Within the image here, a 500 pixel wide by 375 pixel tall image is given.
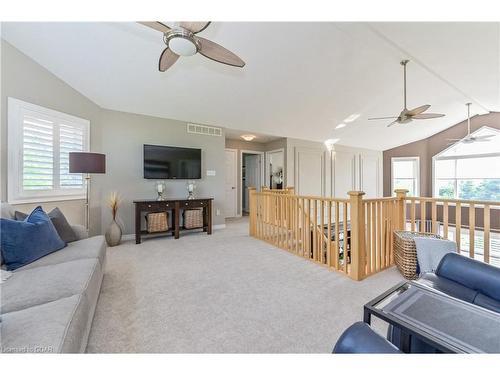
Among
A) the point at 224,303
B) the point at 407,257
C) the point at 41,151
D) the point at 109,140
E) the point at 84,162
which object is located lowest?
the point at 224,303

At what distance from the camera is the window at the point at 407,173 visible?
7926mm

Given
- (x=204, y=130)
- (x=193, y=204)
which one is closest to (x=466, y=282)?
(x=193, y=204)

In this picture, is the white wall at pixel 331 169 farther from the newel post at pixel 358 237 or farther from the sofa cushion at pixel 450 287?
the sofa cushion at pixel 450 287

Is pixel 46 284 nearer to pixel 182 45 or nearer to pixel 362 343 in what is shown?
pixel 362 343

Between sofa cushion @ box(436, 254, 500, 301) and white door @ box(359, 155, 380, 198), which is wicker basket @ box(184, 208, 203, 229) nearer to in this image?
sofa cushion @ box(436, 254, 500, 301)

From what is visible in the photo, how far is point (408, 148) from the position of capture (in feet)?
26.4

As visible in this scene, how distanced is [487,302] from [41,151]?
4502 mm

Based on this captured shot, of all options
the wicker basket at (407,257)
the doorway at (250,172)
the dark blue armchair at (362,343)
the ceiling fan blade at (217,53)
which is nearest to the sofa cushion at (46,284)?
the dark blue armchair at (362,343)

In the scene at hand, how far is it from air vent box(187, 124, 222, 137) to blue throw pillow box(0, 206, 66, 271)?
3099mm

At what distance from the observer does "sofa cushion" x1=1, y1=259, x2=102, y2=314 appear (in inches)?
47.0

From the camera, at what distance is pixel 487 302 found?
1212mm

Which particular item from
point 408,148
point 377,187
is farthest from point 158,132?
point 408,148
